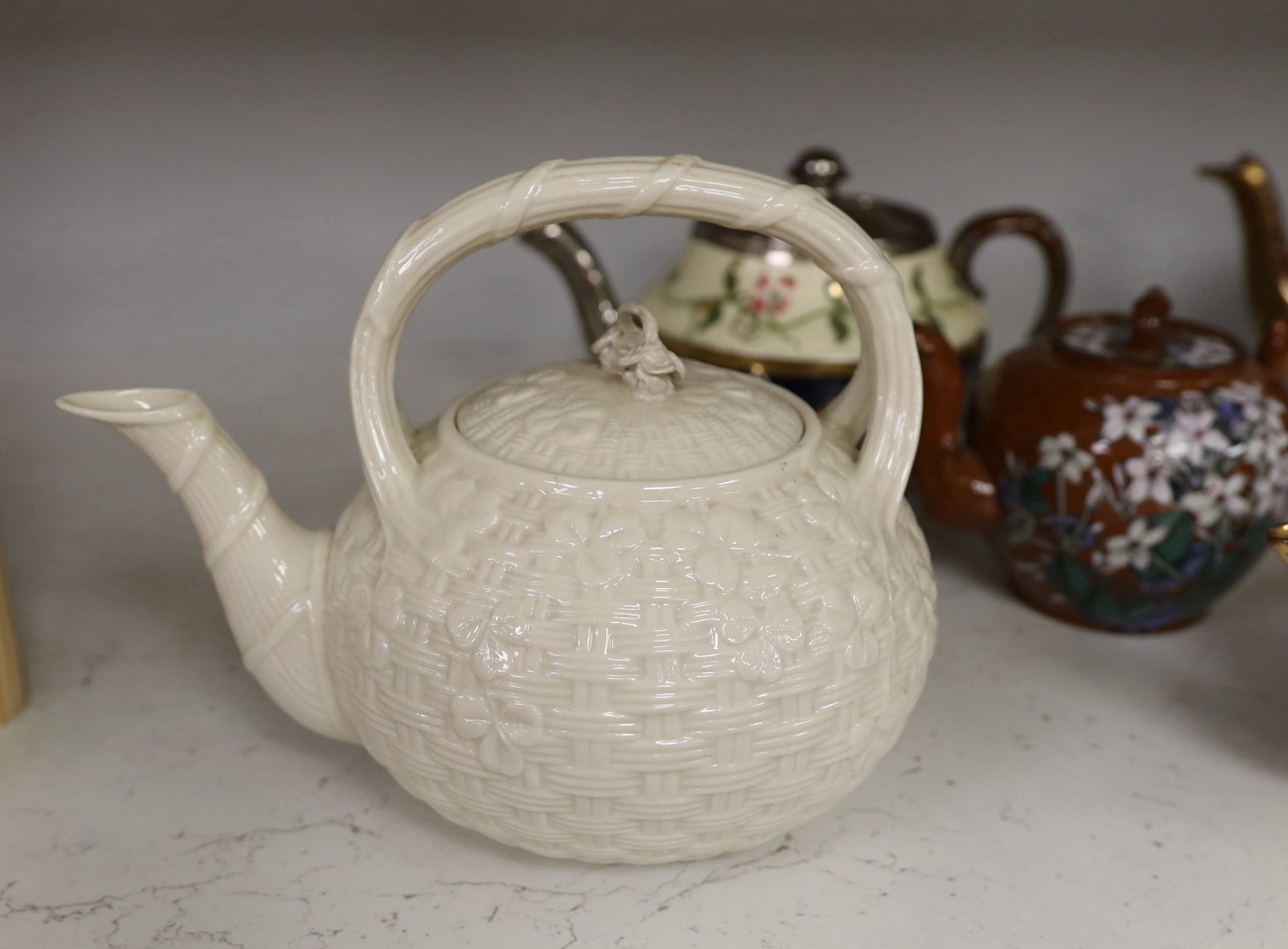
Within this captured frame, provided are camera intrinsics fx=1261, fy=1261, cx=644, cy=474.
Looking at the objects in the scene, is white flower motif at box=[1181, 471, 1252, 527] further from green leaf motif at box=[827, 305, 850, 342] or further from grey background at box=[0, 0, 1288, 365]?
grey background at box=[0, 0, 1288, 365]

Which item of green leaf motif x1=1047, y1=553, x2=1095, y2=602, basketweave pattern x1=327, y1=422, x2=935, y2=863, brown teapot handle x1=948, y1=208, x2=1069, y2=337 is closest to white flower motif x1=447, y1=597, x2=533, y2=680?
basketweave pattern x1=327, y1=422, x2=935, y2=863

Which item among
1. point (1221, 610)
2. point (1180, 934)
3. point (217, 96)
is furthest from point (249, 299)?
point (1180, 934)

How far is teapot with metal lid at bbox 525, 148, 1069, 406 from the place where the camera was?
116 centimetres

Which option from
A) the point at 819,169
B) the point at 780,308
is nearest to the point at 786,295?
the point at 780,308

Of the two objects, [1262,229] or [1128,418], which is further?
[1262,229]

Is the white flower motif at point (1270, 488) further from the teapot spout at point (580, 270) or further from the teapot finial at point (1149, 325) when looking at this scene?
the teapot spout at point (580, 270)

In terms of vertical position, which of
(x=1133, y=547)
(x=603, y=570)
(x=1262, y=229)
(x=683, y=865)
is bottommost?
(x=683, y=865)

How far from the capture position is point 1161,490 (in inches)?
40.5

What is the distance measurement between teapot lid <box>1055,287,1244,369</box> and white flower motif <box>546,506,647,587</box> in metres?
0.54

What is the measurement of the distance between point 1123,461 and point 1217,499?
0.08 m

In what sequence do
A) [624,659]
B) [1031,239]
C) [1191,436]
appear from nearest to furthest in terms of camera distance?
[624,659], [1191,436], [1031,239]

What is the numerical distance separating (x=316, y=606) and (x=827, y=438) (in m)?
0.35

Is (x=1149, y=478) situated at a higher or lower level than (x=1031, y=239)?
lower

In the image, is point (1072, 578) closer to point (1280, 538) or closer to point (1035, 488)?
point (1035, 488)
